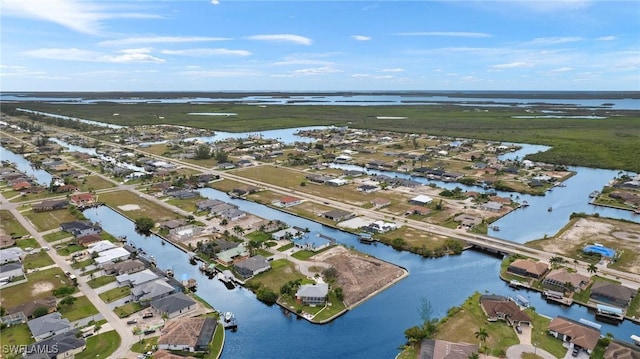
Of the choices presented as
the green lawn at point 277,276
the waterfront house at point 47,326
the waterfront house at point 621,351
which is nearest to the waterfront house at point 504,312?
the waterfront house at point 621,351

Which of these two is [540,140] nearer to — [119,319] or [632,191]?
[632,191]

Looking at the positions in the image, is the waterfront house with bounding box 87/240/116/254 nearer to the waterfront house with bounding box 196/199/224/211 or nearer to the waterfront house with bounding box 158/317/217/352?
the waterfront house with bounding box 196/199/224/211

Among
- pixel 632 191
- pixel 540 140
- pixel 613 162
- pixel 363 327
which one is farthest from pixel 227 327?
pixel 540 140

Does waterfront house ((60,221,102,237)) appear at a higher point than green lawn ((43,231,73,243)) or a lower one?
higher

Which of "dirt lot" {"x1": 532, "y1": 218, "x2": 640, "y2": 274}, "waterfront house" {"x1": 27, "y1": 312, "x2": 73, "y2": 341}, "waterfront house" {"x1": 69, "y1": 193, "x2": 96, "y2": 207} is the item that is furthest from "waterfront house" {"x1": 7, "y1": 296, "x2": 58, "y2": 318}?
"dirt lot" {"x1": 532, "y1": 218, "x2": 640, "y2": 274}

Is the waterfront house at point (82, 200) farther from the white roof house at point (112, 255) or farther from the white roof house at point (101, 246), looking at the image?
the white roof house at point (112, 255)

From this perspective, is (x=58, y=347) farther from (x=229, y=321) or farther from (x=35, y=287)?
(x=35, y=287)
